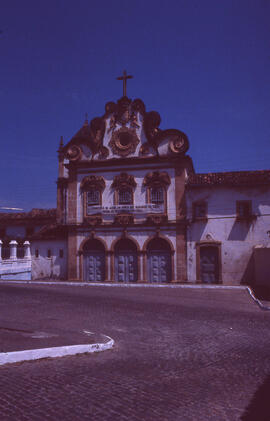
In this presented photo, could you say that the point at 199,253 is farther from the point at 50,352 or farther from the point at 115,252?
the point at 50,352

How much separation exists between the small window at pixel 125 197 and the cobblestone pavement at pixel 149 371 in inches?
523

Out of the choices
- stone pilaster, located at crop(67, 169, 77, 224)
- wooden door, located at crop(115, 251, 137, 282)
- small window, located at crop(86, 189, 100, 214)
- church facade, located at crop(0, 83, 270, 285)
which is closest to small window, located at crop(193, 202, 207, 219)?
church facade, located at crop(0, 83, 270, 285)

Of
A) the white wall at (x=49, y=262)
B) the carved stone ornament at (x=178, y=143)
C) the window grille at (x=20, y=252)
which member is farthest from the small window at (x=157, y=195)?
the window grille at (x=20, y=252)

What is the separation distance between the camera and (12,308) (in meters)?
13.0

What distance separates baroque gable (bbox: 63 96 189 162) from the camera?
25688mm

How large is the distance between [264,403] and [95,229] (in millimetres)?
21523

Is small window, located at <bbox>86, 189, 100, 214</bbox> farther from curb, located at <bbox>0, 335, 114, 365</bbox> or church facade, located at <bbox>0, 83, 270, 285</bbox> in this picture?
curb, located at <bbox>0, 335, 114, 365</bbox>

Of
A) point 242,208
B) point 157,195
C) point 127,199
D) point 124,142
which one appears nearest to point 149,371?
point 242,208

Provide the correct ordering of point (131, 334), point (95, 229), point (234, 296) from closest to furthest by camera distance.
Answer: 1. point (131, 334)
2. point (234, 296)
3. point (95, 229)

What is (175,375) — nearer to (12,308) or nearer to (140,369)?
(140,369)

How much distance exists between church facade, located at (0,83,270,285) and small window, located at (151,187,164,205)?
0.07m

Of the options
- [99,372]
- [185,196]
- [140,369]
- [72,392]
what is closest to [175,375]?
[140,369]

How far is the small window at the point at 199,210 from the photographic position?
2455 centimetres

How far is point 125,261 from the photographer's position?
2553 centimetres
